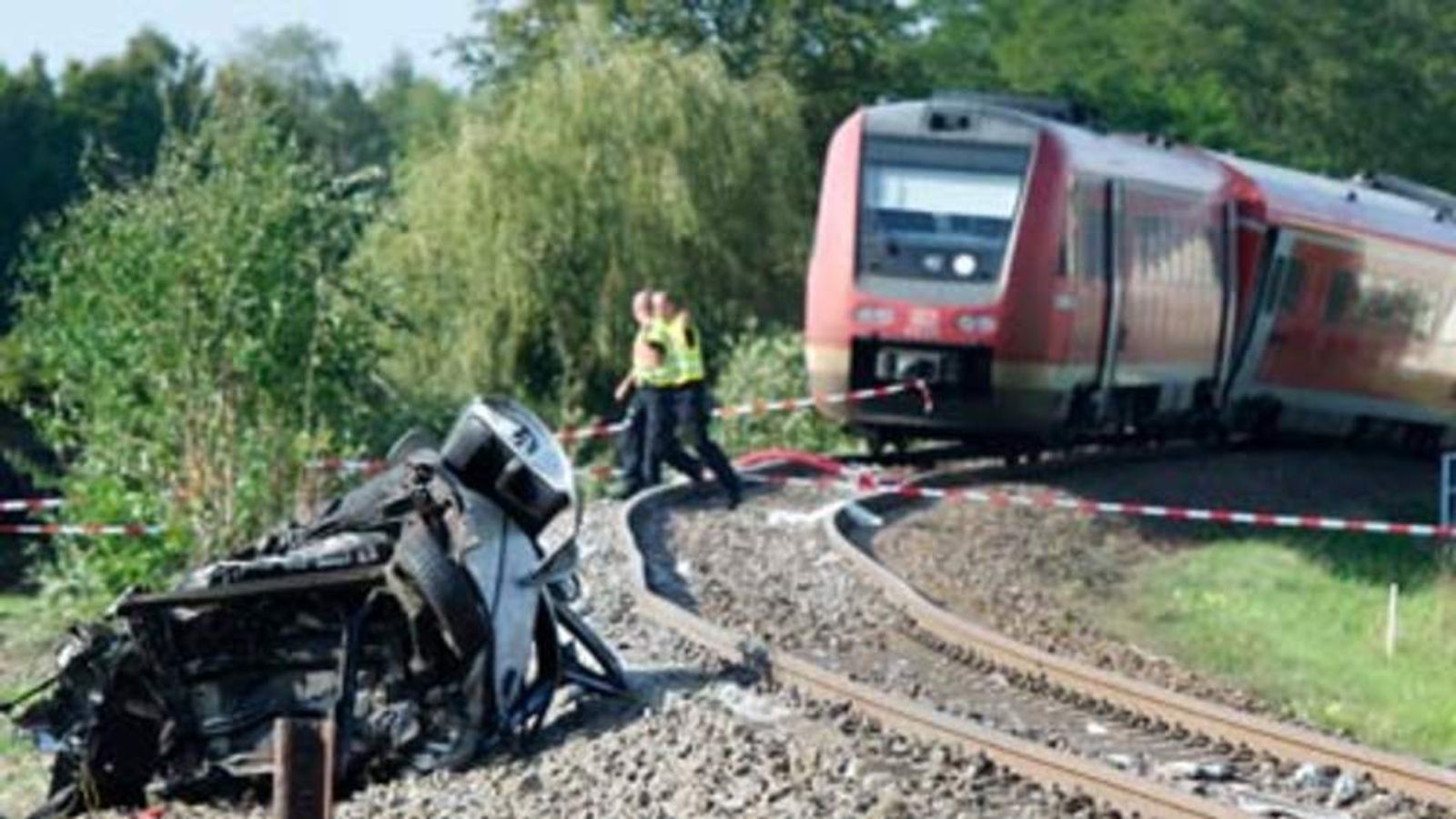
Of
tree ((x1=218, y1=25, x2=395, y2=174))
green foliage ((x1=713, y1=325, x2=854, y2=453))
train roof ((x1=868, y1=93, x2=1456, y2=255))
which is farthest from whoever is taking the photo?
tree ((x1=218, y1=25, x2=395, y2=174))

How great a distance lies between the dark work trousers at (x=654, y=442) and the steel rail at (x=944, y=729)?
5.48 meters

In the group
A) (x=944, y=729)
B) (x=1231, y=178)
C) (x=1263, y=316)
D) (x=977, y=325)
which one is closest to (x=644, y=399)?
(x=977, y=325)

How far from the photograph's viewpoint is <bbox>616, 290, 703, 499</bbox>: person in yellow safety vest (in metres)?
20.1

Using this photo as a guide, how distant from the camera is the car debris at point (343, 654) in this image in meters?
11.0

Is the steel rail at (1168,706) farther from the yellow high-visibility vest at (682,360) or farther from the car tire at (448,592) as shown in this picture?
the car tire at (448,592)

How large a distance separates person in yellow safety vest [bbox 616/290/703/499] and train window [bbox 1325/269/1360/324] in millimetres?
9272

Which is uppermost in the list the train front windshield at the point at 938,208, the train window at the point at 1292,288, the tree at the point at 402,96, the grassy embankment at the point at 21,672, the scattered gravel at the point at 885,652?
the train front windshield at the point at 938,208

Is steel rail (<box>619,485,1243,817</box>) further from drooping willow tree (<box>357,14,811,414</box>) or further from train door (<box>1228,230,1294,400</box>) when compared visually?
drooping willow tree (<box>357,14,811,414</box>)

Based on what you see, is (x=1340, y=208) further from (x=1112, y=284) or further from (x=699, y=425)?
(x=699, y=425)

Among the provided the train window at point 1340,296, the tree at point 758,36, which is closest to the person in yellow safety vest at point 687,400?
the train window at point 1340,296

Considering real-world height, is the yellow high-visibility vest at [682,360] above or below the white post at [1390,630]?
above

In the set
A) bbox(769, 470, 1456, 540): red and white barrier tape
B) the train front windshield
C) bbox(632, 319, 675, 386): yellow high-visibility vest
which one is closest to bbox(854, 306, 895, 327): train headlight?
the train front windshield

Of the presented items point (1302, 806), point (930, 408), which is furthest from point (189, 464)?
point (1302, 806)

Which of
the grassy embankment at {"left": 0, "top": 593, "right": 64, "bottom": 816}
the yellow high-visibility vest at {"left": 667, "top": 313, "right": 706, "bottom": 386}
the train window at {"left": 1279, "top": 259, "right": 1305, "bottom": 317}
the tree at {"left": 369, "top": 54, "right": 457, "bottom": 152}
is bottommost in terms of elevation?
the tree at {"left": 369, "top": 54, "right": 457, "bottom": 152}
